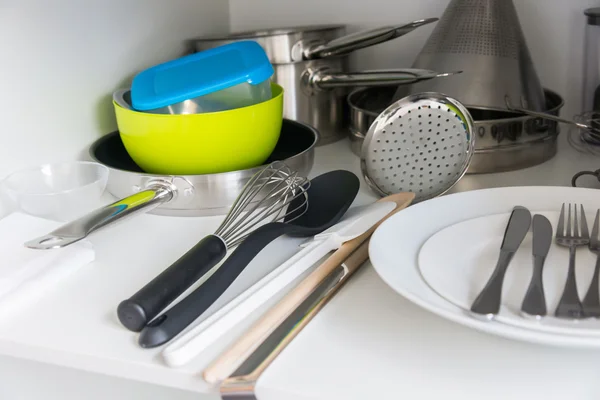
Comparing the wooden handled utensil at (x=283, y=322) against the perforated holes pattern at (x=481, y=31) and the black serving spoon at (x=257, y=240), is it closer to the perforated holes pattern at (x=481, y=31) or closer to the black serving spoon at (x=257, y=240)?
the black serving spoon at (x=257, y=240)

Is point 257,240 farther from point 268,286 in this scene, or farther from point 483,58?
point 483,58

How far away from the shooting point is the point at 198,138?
67cm

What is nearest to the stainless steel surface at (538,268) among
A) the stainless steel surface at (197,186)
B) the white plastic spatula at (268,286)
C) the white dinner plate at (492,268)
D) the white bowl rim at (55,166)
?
the white dinner plate at (492,268)

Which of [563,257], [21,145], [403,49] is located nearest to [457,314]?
[563,257]

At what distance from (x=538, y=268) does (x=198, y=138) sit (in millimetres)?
347

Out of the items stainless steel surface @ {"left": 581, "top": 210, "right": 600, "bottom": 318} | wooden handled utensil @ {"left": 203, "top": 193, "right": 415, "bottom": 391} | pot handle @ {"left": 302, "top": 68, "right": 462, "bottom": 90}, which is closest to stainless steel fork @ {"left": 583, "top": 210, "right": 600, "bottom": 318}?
stainless steel surface @ {"left": 581, "top": 210, "right": 600, "bottom": 318}

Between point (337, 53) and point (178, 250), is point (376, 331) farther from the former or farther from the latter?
point (337, 53)

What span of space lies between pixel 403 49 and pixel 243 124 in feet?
1.21

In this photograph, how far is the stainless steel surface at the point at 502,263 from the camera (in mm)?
410

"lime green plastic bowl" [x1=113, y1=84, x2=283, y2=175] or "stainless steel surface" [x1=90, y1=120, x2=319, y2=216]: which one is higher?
"lime green plastic bowl" [x1=113, y1=84, x2=283, y2=175]

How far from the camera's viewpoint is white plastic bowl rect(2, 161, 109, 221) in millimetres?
611

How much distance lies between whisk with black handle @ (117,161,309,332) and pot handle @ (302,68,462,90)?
15 cm

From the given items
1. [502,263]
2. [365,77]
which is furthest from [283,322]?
[365,77]

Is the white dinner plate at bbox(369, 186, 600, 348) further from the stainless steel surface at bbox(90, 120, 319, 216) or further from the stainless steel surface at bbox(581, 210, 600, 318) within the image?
the stainless steel surface at bbox(90, 120, 319, 216)
